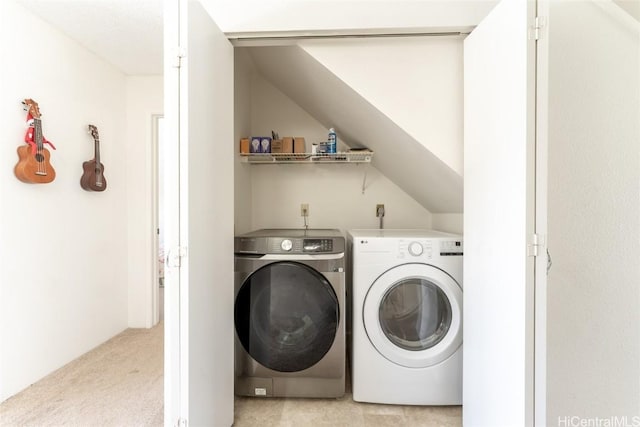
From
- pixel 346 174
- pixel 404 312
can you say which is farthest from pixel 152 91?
pixel 404 312

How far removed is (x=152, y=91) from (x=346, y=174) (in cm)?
181

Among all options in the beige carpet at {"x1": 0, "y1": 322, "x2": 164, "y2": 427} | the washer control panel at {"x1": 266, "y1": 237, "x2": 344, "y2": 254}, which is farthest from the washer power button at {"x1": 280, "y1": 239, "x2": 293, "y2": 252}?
the beige carpet at {"x1": 0, "y1": 322, "x2": 164, "y2": 427}

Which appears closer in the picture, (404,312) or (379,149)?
(404,312)

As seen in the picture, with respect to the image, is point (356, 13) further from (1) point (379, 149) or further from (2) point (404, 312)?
(2) point (404, 312)

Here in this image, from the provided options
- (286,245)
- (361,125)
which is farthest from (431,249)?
(361,125)

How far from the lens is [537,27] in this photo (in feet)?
→ 3.18

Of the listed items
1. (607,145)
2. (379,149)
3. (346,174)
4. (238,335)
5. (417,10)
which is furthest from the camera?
(346,174)

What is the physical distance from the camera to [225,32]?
4.75 ft

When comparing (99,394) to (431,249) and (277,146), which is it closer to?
(277,146)

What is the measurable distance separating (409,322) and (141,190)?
2388 mm

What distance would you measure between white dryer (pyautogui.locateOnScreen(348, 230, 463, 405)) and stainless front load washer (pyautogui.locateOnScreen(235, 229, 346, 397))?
0.41 feet

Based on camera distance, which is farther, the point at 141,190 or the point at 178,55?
the point at 141,190

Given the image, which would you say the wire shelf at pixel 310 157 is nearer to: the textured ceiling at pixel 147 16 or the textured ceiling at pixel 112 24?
the textured ceiling at pixel 147 16

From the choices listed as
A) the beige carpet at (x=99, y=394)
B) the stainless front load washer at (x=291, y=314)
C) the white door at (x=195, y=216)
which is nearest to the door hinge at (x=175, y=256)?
the white door at (x=195, y=216)
